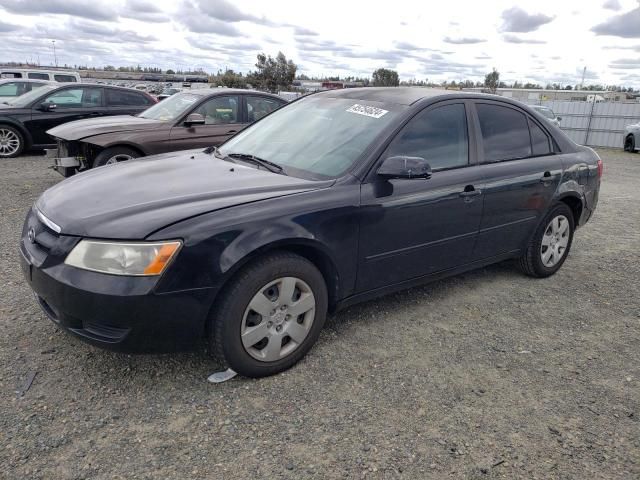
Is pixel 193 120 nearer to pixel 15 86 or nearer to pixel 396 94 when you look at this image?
pixel 396 94

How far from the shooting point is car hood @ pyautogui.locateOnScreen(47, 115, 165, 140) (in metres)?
6.77

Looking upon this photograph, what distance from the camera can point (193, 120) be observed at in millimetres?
6895

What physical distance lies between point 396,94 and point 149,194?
1.97 metres

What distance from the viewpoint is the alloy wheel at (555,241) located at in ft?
15.1

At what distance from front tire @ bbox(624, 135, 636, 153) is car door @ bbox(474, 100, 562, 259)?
16.8 m

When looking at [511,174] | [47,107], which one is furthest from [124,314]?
[47,107]

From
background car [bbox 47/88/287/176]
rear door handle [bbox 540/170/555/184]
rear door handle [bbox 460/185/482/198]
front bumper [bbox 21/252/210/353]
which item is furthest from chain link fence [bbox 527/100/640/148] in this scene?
front bumper [bbox 21/252/210/353]

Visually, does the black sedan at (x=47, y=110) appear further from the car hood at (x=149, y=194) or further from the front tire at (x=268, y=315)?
the front tire at (x=268, y=315)

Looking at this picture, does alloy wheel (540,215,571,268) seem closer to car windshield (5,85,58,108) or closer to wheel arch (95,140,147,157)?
wheel arch (95,140,147,157)

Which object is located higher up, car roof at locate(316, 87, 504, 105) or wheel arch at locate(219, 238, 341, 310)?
car roof at locate(316, 87, 504, 105)

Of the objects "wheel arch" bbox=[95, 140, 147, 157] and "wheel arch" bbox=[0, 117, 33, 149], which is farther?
"wheel arch" bbox=[0, 117, 33, 149]

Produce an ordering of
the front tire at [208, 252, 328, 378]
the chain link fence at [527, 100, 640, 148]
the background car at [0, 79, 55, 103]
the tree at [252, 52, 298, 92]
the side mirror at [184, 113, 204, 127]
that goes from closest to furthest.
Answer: the front tire at [208, 252, 328, 378]
the side mirror at [184, 113, 204, 127]
the background car at [0, 79, 55, 103]
the chain link fence at [527, 100, 640, 148]
the tree at [252, 52, 298, 92]

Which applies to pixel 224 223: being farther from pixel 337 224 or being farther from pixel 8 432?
pixel 8 432

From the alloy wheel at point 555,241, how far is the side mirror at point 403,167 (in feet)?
6.54
